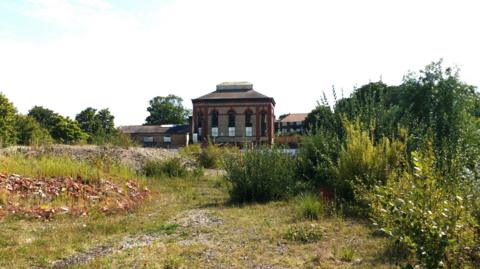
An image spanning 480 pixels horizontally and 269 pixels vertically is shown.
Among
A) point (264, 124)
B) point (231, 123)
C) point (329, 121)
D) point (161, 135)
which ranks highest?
point (231, 123)

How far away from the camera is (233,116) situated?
67875mm

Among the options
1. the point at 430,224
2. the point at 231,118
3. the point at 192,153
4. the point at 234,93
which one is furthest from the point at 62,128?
the point at 430,224

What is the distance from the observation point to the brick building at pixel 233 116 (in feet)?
219

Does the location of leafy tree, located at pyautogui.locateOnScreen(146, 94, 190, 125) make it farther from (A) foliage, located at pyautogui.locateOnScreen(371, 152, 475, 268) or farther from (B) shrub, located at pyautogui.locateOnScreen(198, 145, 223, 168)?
(A) foliage, located at pyautogui.locateOnScreen(371, 152, 475, 268)

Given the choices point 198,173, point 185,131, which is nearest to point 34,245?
point 198,173

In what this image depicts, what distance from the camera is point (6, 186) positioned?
8.25m

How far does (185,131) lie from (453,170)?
6878 cm

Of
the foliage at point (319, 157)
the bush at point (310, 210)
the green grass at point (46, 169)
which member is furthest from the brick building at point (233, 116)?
the bush at point (310, 210)

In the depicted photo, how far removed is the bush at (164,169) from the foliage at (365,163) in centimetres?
887

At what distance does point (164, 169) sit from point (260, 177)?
7.24 meters

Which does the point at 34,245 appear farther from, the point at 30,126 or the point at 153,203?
the point at 30,126

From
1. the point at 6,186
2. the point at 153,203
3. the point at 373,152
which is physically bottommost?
the point at 153,203

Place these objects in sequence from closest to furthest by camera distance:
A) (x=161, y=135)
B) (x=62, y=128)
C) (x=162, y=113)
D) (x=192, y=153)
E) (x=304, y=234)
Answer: (x=304, y=234) < (x=192, y=153) < (x=62, y=128) < (x=161, y=135) < (x=162, y=113)

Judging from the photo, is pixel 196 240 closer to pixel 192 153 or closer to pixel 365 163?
pixel 365 163
